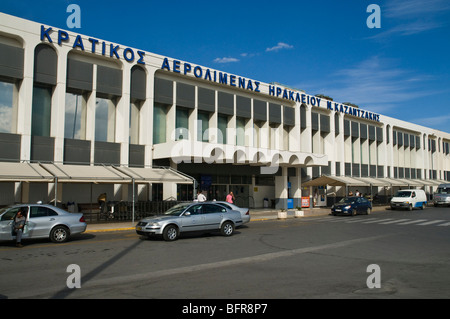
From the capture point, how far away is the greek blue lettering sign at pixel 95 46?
21344mm

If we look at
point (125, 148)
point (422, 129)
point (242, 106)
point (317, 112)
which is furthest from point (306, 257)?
Result: point (422, 129)

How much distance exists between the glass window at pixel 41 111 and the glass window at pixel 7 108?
1.06m

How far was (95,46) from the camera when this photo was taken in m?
23.0

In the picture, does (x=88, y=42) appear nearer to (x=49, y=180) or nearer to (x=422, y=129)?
(x=49, y=180)

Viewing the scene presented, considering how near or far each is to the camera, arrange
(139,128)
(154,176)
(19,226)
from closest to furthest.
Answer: (19,226) → (154,176) → (139,128)

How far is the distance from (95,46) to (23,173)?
949 centimetres

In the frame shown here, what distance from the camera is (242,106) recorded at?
1241 inches

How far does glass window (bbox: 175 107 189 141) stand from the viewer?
27.5 meters

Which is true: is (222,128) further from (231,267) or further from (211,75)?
(231,267)

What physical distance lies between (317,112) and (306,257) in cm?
2997

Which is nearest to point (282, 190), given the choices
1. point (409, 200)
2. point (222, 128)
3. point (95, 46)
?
point (222, 128)

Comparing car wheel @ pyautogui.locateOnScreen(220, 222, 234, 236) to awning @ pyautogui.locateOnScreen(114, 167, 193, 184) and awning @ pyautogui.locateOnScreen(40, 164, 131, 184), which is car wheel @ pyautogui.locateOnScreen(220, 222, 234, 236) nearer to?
awning @ pyautogui.locateOnScreen(114, 167, 193, 184)

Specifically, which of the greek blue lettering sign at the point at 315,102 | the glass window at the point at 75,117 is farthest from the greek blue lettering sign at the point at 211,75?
the glass window at the point at 75,117
